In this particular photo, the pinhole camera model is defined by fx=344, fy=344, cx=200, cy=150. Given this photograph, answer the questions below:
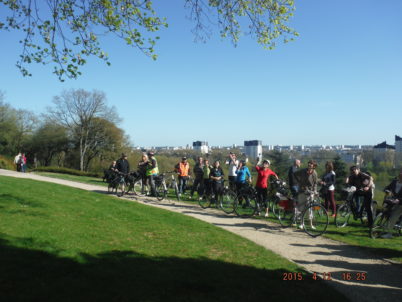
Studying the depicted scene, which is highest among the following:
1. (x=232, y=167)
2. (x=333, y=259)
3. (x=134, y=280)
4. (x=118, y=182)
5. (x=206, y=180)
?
(x=232, y=167)

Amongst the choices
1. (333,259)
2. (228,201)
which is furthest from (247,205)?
(333,259)

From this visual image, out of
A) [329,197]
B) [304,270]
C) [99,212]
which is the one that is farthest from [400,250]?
[99,212]

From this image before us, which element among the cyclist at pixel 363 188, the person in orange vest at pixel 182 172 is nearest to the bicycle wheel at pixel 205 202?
the person in orange vest at pixel 182 172

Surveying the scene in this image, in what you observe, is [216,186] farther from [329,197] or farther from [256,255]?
[256,255]

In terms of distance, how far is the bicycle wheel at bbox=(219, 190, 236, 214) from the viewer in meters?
12.2

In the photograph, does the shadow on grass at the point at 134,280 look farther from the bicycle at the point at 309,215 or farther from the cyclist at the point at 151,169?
the cyclist at the point at 151,169

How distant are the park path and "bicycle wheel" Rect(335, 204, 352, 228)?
169 cm

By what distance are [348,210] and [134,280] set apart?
26.5 feet

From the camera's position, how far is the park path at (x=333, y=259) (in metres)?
5.31

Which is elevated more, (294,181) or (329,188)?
(294,181)

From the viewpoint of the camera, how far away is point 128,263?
5320 millimetres

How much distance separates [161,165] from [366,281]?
48.5 meters

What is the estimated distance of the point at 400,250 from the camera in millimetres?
7648

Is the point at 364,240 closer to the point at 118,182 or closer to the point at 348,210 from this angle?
the point at 348,210
